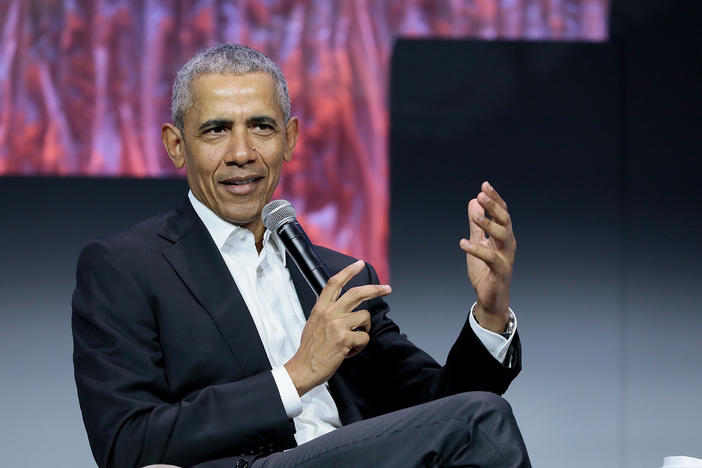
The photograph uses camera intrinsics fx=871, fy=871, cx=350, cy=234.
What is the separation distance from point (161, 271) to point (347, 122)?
61.9 inches

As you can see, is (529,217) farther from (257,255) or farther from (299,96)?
(257,255)

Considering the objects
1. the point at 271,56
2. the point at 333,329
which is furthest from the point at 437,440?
the point at 271,56

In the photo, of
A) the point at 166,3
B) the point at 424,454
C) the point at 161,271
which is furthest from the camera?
the point at 166,3

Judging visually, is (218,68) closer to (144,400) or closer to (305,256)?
(305,256)

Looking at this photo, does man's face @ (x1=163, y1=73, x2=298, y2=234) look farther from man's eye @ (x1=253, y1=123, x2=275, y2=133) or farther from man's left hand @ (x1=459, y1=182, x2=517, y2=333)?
man's left hand @ (x1=459, y1=182, x2=517, y2=333)

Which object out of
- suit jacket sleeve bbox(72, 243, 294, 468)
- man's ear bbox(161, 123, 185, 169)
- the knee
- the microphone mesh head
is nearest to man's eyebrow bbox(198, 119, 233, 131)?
man's ear bbox(161, 123, 185, 169)

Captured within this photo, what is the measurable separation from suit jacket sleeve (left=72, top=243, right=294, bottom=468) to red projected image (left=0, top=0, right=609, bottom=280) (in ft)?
4.86

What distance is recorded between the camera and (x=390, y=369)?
211 cm

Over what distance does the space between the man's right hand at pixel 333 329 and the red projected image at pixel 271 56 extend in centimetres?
160

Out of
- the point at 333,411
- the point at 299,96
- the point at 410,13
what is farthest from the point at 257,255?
the point at 410,13

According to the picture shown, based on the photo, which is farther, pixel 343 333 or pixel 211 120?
pixel 211 120

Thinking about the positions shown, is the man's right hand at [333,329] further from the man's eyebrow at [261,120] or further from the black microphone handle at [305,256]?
the man's eyebrow at [261,120]

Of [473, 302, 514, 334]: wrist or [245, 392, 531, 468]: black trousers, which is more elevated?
[473, 302, 514, 334]: wrist

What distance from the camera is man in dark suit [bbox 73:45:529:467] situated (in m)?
1.53
